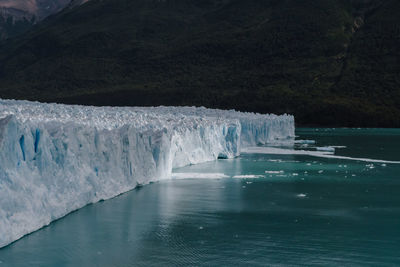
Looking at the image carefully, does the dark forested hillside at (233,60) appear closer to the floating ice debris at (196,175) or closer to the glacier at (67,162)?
the floating ice debris at (196,175)

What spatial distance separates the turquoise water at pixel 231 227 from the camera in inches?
285

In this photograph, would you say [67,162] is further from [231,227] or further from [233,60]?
[233,60]

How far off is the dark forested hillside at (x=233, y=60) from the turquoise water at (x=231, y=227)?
128 feet

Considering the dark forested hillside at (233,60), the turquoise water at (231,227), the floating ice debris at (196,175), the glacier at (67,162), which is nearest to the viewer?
the turquoise water at (231,227)

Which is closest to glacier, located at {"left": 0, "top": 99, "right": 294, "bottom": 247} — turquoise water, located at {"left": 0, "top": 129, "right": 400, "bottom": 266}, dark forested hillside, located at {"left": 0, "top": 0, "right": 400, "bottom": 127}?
turquoise water, located at {"left": 0, "top": 129, "right": 400, "bottom": 266}

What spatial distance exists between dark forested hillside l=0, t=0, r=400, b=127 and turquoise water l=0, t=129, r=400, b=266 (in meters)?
38.9

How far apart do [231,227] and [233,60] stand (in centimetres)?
5651

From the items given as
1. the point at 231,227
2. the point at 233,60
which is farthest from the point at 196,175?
the point at 233,60

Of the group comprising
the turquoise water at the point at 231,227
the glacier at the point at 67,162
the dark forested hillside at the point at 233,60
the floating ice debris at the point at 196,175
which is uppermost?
the dark forested hillside at the point at 233,60

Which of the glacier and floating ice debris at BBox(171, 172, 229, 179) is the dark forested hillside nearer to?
floating ice debris at BBox(171, 172, 229, 179)

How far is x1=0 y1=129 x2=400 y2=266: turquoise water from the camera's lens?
723 centimetres

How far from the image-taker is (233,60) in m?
64.6

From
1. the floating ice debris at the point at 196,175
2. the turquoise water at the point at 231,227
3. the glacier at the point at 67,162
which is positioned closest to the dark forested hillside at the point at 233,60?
the floating ice debris at the point at 196,175

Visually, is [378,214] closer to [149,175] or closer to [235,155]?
[149,175]
